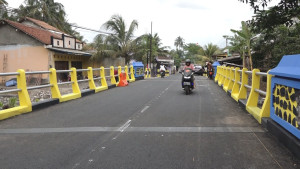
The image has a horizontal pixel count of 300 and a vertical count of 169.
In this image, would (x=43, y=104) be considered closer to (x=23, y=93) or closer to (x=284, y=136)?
(x=23, y=93)

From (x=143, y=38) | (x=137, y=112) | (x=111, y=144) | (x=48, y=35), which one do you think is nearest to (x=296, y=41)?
(x=137, y=112)

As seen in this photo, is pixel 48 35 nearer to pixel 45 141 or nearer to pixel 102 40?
pixel 102 40

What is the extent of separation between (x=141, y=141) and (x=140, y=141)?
18 mm

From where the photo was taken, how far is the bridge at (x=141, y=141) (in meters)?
3.77

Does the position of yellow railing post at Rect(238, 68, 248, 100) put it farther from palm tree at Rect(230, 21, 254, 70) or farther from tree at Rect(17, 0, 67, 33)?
tree at Rect(17, 0, 67, 33)

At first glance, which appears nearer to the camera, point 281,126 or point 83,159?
point 83,159

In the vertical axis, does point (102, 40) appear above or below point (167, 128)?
above

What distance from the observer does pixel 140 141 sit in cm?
471

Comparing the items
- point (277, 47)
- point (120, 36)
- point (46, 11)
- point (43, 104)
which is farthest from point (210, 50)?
point (43, 104)

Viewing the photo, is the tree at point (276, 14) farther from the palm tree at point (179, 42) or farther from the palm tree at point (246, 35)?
the palm tree at point (179, 42)

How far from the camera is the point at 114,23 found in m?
31.4

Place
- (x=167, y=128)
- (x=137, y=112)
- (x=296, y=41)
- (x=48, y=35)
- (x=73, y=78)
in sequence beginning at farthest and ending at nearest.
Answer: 1. (x=48, y=35)
2. (x=296, y=41)
3. (x=73, y=78)
4. (x=137, y=112)
5. (x=167, y=128)

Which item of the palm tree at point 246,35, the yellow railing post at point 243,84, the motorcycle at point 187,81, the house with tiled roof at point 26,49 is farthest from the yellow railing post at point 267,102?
the house with tiled roof at point 26,49

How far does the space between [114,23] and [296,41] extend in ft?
67.2
